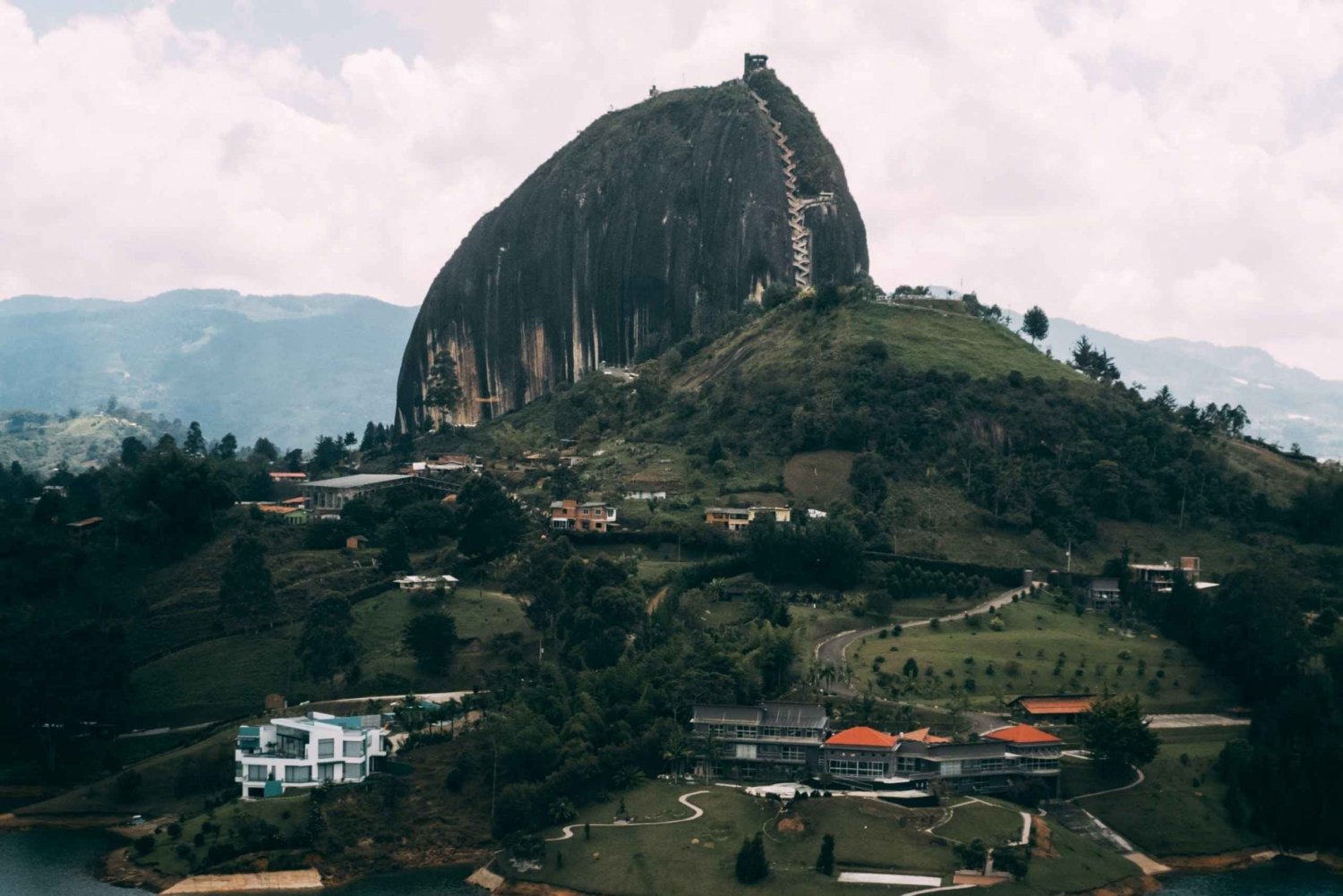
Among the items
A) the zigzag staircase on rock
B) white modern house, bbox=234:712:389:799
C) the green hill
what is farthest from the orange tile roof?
the zigzag staircase on rock

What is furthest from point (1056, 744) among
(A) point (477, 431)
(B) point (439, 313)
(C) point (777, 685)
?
(B) point (439, 313)

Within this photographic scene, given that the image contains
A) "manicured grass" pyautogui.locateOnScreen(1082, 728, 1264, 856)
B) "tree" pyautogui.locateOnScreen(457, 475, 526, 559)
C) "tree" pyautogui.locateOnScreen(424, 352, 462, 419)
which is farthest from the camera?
"tree" pyautogui.locateOnScreen(424, 352, 462, 419)

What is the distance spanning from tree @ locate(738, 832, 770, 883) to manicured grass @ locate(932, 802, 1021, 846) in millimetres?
7662

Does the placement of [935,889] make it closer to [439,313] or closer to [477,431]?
[477,431]

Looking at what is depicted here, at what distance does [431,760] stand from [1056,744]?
2791 centimetres

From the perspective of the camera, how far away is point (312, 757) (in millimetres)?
82875

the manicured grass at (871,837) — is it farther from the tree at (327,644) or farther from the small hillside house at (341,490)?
the small hillside house at (341,490)

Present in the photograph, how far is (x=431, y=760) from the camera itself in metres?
83.2

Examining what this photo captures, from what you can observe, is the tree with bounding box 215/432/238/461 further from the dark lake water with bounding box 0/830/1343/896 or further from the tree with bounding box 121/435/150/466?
the dark lake water with bounding box 0/830/1343/896

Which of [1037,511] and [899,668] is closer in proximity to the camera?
[899,668]

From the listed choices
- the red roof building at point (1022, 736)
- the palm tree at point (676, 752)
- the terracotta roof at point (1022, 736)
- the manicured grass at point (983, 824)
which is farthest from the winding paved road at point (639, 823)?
the terracotta roof at point (1022, 736)

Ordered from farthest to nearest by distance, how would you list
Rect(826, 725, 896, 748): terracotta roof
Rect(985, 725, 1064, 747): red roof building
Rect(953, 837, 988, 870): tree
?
1. Rect(985, 725, 1064, 747): red roof building
2. Rect(826, 725, 896, 748): terracotta roof
3. Rect(953, 837, 988, 870): tree

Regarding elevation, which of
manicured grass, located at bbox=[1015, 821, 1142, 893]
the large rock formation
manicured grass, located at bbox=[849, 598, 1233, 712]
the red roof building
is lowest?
manicured grass, located at bbox=[1015, 821, 1142, 893]

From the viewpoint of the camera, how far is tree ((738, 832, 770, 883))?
231ft
